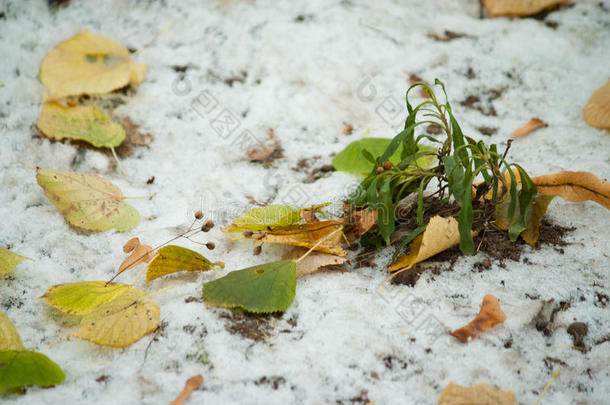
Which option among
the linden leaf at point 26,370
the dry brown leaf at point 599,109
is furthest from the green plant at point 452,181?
the linden leaf at point 26,370

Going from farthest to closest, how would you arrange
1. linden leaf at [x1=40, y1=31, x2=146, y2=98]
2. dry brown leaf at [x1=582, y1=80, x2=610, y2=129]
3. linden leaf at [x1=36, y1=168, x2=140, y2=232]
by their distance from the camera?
linden leaf at [x1=40, y1=31, x2=146, y2=98] < dry brown leaf at [x1=582, y1=80, x2=610, y2=129] < linden leaf at [x1=36, y1=168, x2=140, y2=232]

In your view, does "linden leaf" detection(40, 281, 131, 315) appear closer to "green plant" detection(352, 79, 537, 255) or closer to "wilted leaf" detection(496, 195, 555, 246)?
"green plant" detection(352, 79, 537, 255)

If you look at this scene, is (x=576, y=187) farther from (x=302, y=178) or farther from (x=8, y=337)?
(x=8, y=337)

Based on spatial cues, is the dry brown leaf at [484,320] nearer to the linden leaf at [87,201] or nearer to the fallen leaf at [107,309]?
the fallen leaf at [107,309]

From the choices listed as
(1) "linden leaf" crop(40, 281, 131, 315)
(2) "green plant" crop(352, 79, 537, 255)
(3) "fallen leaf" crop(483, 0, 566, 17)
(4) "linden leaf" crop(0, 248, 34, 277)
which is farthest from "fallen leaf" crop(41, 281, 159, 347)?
(3) "fallen leaf" crop(483, 0, 566, 17)

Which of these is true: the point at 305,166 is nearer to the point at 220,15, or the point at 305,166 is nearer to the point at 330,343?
the point at 330,343

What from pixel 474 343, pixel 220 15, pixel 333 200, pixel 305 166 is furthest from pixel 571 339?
pixel 220 15

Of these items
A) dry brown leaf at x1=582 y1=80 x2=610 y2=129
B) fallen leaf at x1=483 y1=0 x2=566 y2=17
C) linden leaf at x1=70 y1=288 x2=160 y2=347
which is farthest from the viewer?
fallen leaf at x1=483 y1=0 x2=566 y2=17
